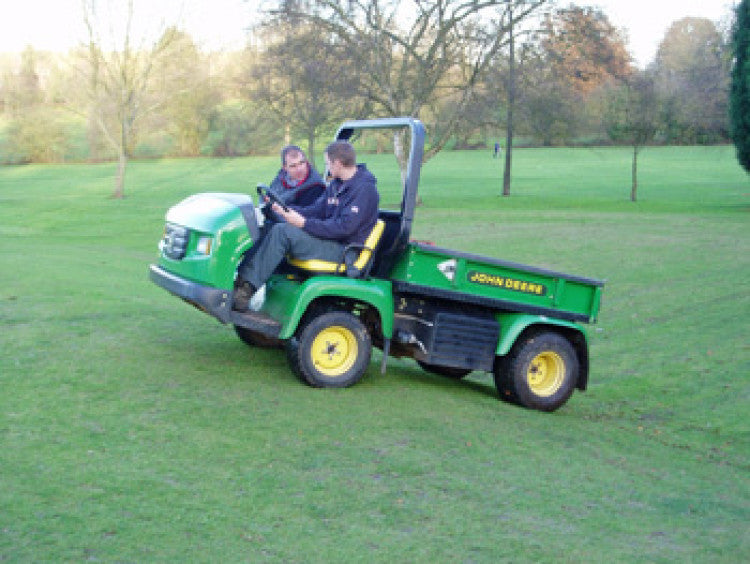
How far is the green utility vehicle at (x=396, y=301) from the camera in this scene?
729 cm

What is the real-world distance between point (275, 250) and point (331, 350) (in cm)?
98

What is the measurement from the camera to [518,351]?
834cm

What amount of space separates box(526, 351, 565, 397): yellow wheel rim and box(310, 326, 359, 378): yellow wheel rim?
1920 mm

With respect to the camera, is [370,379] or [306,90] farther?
[306,90]

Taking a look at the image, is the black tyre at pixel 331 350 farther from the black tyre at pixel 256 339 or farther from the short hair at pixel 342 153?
the black tyre at pixel 256 339

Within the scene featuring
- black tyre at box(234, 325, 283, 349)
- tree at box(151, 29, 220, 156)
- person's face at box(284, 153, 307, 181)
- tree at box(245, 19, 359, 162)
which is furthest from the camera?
tree at box(151, 29, 220, 156)

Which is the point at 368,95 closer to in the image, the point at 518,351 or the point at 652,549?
the point at 518,351

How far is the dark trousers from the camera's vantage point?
7.25 m

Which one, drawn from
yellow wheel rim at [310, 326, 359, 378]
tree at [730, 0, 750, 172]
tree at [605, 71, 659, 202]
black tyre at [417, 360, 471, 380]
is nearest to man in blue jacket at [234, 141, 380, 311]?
yellow wheel rim at [310, 326, 359, 378]

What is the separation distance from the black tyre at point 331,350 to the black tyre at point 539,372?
1.47 m

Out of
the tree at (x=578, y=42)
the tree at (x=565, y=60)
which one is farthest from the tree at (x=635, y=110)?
the tree at (x=578, y=42)

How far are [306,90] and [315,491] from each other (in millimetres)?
34642

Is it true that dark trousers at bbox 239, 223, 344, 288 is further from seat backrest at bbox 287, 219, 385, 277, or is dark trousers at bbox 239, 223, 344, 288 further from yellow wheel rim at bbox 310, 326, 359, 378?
yellow wheel rim at bbox 310, 326, 359, 378

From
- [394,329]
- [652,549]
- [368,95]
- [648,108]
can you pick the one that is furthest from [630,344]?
[648,108]
